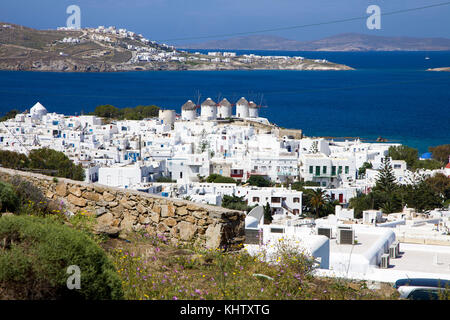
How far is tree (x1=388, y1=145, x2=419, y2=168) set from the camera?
30.6m

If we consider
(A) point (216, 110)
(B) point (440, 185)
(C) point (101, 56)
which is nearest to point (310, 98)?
(A) point (216, 110)

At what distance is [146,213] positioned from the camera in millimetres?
4910

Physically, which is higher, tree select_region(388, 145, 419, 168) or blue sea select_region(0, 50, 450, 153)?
blue sea select_region(0, 50, 450, 153)

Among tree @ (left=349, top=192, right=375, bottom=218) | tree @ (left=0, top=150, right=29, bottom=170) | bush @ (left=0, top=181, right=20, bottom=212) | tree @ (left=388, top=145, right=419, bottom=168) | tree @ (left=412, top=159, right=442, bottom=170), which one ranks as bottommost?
tree @ (left=349, top=192, right=375, bottom=218)

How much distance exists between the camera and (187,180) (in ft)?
85.9

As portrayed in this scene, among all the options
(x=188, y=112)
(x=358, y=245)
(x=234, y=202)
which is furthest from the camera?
(x=188, y=112)

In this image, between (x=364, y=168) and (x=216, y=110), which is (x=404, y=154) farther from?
(x=216, y=110)

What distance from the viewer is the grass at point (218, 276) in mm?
3459

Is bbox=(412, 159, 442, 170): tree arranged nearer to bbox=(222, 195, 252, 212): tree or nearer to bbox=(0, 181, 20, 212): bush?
bbox=(222, 195, 252, 212): tree

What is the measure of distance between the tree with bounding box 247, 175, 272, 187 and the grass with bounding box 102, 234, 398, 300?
2109cm

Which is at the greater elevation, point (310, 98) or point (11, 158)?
point (310, 98)

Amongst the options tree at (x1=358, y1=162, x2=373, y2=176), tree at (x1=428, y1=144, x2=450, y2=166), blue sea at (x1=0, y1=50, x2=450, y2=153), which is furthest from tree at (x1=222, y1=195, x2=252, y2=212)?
blue sea at (x1=0, y1=50, x2=450, y2=153)

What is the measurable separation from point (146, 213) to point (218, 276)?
1.26 metres

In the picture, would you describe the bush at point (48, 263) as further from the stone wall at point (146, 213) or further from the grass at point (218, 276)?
the stone wall at point (146, 213)
